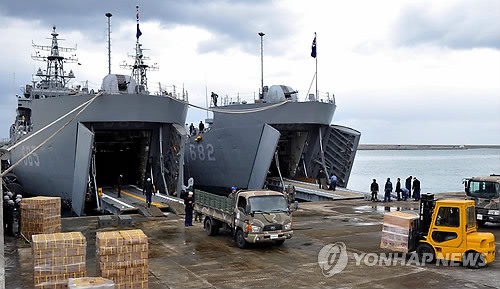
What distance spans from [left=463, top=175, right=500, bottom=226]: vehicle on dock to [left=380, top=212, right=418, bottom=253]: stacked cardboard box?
5.04 metres

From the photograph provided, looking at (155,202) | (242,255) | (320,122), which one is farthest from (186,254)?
(320,122)

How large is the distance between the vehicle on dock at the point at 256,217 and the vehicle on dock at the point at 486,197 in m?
6.54

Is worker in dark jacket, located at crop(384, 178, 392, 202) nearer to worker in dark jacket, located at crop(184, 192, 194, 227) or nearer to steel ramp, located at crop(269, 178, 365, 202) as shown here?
steel ramp, located at crop(269, 178, 365, 202)

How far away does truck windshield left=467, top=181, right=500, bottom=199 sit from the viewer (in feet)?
46.9

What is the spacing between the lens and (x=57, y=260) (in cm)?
803

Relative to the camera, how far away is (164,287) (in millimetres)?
8664

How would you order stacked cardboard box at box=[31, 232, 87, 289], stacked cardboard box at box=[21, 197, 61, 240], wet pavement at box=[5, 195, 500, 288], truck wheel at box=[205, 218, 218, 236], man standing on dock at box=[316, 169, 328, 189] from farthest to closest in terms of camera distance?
man standing on dock at box=[316, 169, 328, 189]
truck wheel at box=[205, 218, 218, 236]
stacked cardboard box at box=[21, 197, 61, 240]
wet pavement at box=[5, 195, 500, 288]
stacked cardboard box at box=[31, 232, 87, 289]

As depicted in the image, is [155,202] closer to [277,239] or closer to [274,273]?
[277,239]

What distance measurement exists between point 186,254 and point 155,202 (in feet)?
28.8

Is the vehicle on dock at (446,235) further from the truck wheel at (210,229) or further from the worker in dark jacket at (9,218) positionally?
the worker in dark jacket at (9,218)

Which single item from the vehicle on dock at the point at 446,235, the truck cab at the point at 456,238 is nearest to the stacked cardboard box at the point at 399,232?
the vehicle on dock at the point at 446,235

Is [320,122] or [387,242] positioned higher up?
[320,122]

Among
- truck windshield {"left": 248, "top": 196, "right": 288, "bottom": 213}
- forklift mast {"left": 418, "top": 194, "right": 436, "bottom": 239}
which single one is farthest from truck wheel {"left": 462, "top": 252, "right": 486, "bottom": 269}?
truck windshield {"left": 248, "top": 196, "right": 288, "bottom": 213}

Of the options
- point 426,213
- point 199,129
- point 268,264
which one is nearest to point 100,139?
point 199,129
